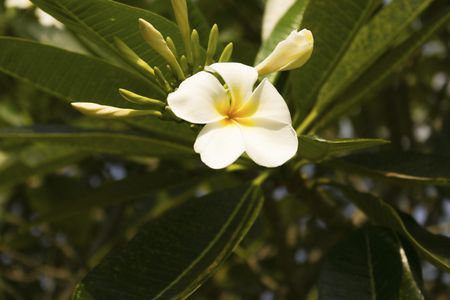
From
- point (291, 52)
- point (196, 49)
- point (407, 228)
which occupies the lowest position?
point (407, 228)

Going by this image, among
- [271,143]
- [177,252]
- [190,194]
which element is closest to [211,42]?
[271,143]

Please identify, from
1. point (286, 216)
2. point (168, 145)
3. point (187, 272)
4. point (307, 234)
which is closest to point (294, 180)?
point (168, 145)

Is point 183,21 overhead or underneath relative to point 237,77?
overhead

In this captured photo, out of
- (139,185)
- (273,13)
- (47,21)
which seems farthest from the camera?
(47,21)

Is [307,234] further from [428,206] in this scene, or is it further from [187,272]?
[187,272]

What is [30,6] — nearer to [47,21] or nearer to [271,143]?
[47,21]

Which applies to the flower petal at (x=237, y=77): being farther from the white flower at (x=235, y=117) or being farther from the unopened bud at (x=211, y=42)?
the unopened bud at (x=211, y=42)
